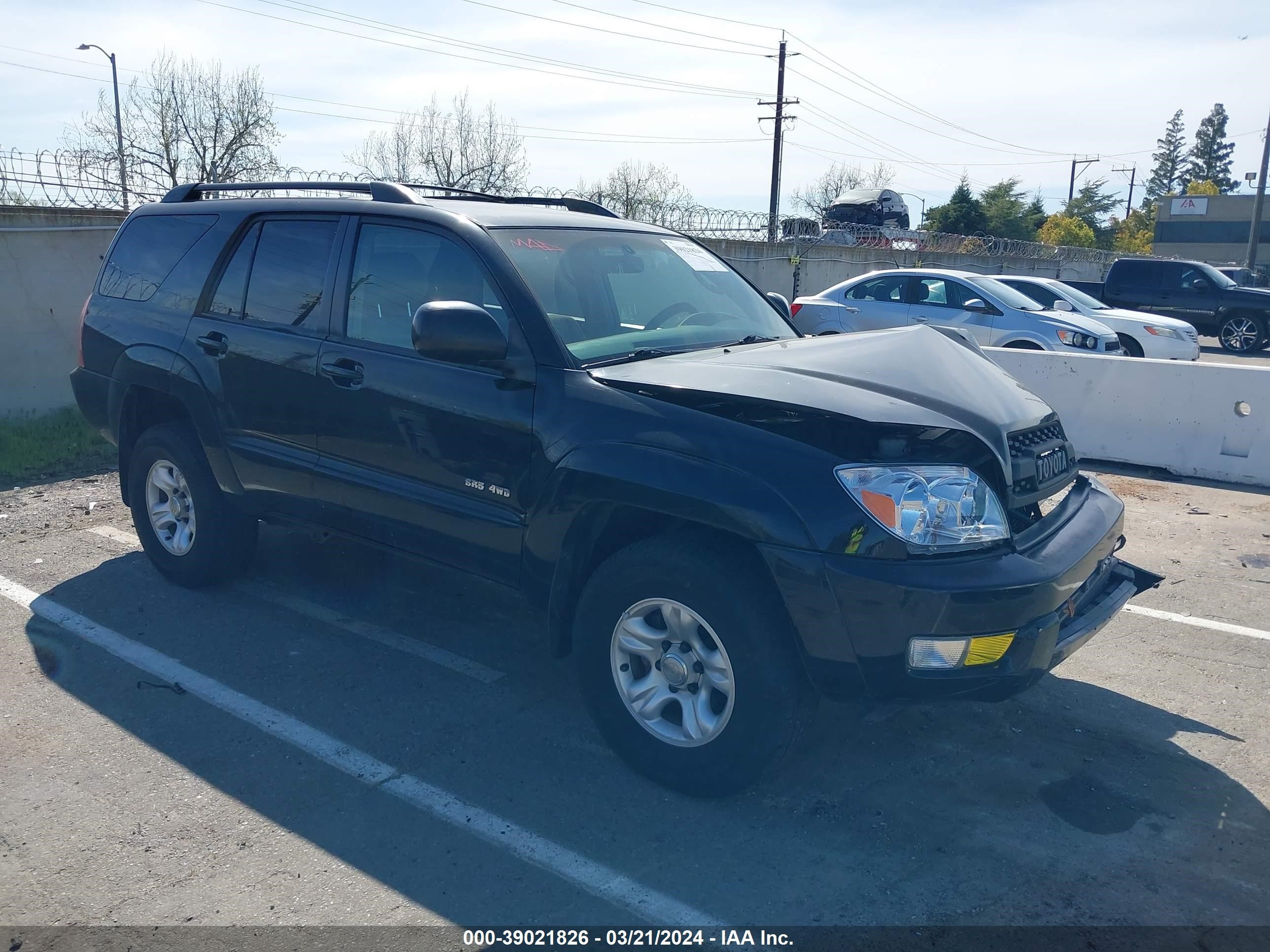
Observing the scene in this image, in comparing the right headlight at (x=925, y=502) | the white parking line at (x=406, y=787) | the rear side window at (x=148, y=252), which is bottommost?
A: the white parking line at (x=406, y=787)

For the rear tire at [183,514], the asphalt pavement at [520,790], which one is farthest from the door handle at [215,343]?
the asphalt pavement at [520,790]

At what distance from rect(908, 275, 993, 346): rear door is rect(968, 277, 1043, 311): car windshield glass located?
0.57 feet

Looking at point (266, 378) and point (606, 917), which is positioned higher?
point (266, 378)

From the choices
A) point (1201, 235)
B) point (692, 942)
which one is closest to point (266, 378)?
point (692, 942)

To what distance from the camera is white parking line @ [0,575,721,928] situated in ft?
9.70

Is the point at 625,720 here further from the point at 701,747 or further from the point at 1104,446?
the point at 1104,446

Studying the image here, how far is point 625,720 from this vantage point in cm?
354

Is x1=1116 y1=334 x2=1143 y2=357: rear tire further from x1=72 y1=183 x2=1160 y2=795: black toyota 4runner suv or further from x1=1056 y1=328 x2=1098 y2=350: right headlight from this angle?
x1=72 y1=183 x2=1160 y2=795: black toyota 4runner suv

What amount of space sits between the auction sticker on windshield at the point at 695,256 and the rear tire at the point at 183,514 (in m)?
2.54

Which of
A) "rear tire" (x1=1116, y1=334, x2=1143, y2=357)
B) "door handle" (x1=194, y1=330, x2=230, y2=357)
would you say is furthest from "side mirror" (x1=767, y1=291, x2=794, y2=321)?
"rear tire" (x1=1116, y1=334, x2=1143, y2=357)

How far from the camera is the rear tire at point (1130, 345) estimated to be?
14.6m

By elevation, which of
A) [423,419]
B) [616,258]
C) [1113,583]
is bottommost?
[1113,583]

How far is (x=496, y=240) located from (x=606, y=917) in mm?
2479

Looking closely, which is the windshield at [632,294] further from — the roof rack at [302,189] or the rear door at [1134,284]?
the rear door at [1134,284]
